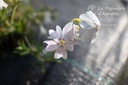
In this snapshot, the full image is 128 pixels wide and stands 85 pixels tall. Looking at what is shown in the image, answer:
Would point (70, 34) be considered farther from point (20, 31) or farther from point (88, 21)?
point (20, 31)

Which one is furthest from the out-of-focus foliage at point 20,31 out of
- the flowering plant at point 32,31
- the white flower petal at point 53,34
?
the white flower petal at point 53,34

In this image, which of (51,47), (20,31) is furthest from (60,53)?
(20,31)

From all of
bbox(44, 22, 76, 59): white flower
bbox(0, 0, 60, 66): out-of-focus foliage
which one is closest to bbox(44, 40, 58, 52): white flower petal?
bbox(44, 22, 76, 59): white flower

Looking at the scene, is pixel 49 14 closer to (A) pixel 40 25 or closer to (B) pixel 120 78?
(A) pixel 40 25

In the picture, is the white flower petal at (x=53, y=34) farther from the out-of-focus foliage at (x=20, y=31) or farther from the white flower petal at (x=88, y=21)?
the out-of-focus foliage at (x=20, y=31)

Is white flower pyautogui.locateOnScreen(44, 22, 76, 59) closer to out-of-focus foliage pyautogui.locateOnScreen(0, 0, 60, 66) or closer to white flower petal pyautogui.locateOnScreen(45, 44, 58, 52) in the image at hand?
white flower petal pyautogui.locateOnScreen(45, 44, 58, 52)

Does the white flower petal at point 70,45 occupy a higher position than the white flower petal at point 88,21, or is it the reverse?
the white flower petal at point 88,21
